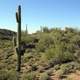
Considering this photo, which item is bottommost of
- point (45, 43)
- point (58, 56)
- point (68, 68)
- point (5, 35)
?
point (68, 68)

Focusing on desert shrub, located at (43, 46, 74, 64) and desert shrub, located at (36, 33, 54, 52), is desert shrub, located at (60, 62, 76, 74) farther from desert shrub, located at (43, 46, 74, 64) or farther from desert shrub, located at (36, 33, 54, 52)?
desert shrub, located at (36, 33, 54, 52)

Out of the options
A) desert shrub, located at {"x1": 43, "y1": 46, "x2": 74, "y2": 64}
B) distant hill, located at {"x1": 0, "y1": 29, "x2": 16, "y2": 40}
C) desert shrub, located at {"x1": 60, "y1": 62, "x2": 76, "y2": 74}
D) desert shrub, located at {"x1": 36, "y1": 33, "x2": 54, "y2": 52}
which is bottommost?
desert shrub, located at {"x1": 60, "y1": 62, "x2": 76, "y2": 74}

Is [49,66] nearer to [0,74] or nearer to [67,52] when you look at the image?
[67,52]

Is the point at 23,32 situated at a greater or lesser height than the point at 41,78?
greater

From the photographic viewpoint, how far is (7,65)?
18.7 meters

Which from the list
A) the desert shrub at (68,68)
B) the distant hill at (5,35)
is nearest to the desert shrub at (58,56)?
the desert shrub at (68,68)

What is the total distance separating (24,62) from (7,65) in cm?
164

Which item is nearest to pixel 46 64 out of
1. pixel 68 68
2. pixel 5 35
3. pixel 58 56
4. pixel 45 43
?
pixel 58 56

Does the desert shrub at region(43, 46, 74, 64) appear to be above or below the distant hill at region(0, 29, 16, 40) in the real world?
below

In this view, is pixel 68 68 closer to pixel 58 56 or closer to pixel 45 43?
pixel 58 56

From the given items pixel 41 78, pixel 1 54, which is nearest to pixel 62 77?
pixel 41 78

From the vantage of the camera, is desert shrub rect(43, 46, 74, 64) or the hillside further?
desert shrub rect(43, 46, 74, 64)

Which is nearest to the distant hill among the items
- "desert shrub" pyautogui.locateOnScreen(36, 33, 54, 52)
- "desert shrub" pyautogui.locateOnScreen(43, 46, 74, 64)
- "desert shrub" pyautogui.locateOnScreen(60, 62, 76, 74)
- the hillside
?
"desert shrub" pyautogui.locateOnScreen(36, 33, 54, 52)

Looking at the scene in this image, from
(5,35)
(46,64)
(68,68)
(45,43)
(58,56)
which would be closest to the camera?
(68,68)
